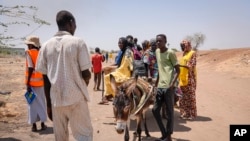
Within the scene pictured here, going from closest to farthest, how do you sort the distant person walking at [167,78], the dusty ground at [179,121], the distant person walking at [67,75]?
the distant person walking at [67,75] → the distant person walking at [167,78] → the dusty ground at [179,121]

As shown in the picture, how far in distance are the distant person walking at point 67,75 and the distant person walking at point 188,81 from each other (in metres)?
5.58

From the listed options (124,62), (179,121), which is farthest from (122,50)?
Answer: (179,121)

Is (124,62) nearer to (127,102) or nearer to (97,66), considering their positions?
(127,102)

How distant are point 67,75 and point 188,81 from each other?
598cm

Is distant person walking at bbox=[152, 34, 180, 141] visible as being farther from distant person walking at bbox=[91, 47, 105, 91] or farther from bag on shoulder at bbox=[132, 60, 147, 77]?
distant person walking at bbox=[91, 47, 105, 91]

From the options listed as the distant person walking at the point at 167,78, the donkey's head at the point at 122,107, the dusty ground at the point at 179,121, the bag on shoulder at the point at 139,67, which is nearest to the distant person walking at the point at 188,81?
the dusty ground at the point at 179,121

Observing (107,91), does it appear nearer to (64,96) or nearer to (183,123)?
(183,123)

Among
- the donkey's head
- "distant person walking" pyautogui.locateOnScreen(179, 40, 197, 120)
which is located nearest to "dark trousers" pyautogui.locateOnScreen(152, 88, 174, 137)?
the donkey's head

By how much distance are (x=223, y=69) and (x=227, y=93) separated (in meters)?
16.5

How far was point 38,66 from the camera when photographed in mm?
4062

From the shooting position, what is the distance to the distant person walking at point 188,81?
9.11 m

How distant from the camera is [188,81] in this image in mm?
9211

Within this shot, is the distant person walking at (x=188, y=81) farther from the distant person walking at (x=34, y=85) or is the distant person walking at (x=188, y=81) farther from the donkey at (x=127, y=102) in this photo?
the distant person walking at (x=34, y=85)

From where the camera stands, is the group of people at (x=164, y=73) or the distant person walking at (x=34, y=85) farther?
the distant person walking at (x=34, y=85)
